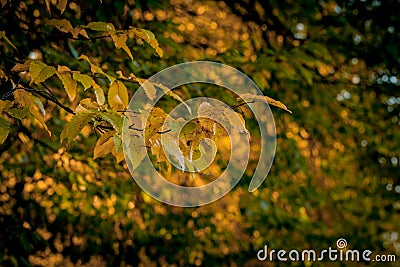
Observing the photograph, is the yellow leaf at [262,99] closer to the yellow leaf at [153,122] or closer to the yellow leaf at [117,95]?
the yellow leaf at [153,122]

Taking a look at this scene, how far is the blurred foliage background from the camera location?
Result: 7.20ft

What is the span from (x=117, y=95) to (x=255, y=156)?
5.94 feet

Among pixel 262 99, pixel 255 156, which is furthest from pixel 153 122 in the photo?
pixel 255 156

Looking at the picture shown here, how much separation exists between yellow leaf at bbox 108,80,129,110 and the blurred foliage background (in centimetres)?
77

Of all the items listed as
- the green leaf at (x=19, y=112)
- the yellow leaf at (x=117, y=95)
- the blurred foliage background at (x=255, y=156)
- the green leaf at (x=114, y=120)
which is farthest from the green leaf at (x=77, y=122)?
the blurred foliage background at (x=255, y=156)

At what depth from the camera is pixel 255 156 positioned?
9.64 feet

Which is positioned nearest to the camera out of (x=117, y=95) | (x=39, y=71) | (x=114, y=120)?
(x=114, y=120)

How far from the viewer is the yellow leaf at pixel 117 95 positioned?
1185 mm

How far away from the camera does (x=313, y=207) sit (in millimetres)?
3094

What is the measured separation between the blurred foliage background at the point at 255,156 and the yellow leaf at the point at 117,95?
30.5 inches

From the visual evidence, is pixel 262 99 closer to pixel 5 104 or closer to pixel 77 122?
pixel 77 122

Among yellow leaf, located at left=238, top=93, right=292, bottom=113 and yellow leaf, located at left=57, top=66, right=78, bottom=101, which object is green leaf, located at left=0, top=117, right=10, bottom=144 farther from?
yellow leaf, located at left=238, top=93, right=292, bottom=113

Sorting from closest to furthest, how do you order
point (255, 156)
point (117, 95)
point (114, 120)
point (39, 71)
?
point (114, 120) → point (39, 71) → point (117, 95) → point (255, 156)

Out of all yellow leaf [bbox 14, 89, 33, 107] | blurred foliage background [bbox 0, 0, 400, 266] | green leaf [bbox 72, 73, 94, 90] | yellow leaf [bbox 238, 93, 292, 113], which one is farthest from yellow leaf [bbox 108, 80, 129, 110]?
blurred foliage background [bbox 0, 0, 400, 266]
